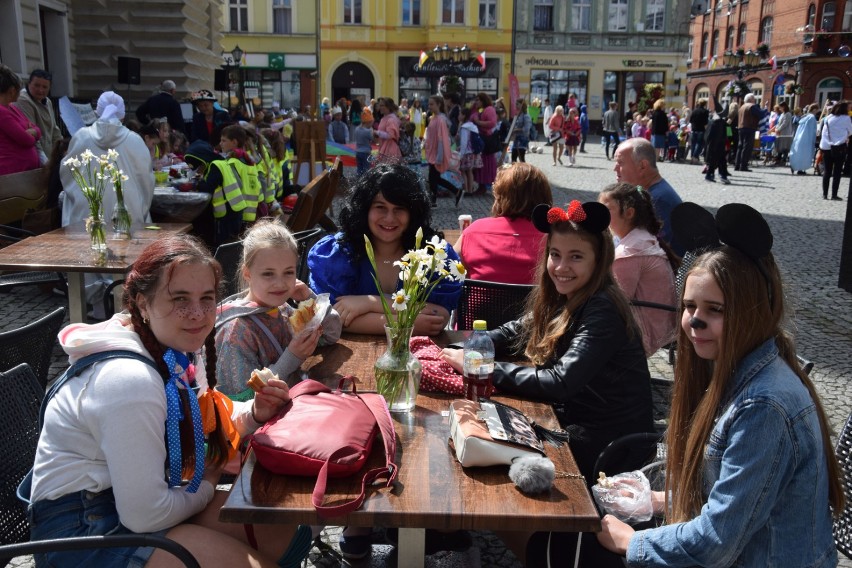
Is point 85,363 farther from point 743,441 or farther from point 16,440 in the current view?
point 743,441

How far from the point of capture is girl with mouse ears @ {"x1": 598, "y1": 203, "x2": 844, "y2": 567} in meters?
1.63

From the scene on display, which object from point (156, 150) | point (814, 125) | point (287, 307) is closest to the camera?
point (287, 307)

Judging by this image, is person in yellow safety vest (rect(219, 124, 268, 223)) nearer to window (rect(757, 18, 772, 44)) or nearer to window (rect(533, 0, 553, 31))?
window (rect(533, 0, 553, 31))

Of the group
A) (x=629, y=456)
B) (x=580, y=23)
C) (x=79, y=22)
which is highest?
(x=580, y=23)

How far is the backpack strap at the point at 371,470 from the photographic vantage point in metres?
1.69

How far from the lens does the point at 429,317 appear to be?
3.07 metres

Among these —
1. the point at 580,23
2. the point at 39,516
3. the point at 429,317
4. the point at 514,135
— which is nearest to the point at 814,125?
the point at 514,135

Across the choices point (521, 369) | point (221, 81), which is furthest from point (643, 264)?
point (221, 81)

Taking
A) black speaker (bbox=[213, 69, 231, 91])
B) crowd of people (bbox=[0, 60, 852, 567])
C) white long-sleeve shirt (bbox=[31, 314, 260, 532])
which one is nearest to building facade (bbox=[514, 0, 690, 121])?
black speaker (bbox=[213, 69, 231, 91])

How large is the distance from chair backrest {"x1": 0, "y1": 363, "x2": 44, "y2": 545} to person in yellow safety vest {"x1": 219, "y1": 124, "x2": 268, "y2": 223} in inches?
186

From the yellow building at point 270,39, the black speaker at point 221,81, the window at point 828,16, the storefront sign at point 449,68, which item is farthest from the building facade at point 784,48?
the yellow building at point 270,39

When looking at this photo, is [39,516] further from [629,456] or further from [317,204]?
[317,204]

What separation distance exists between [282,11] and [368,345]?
3782cm

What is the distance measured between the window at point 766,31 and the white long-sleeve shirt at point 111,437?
44.9 m
